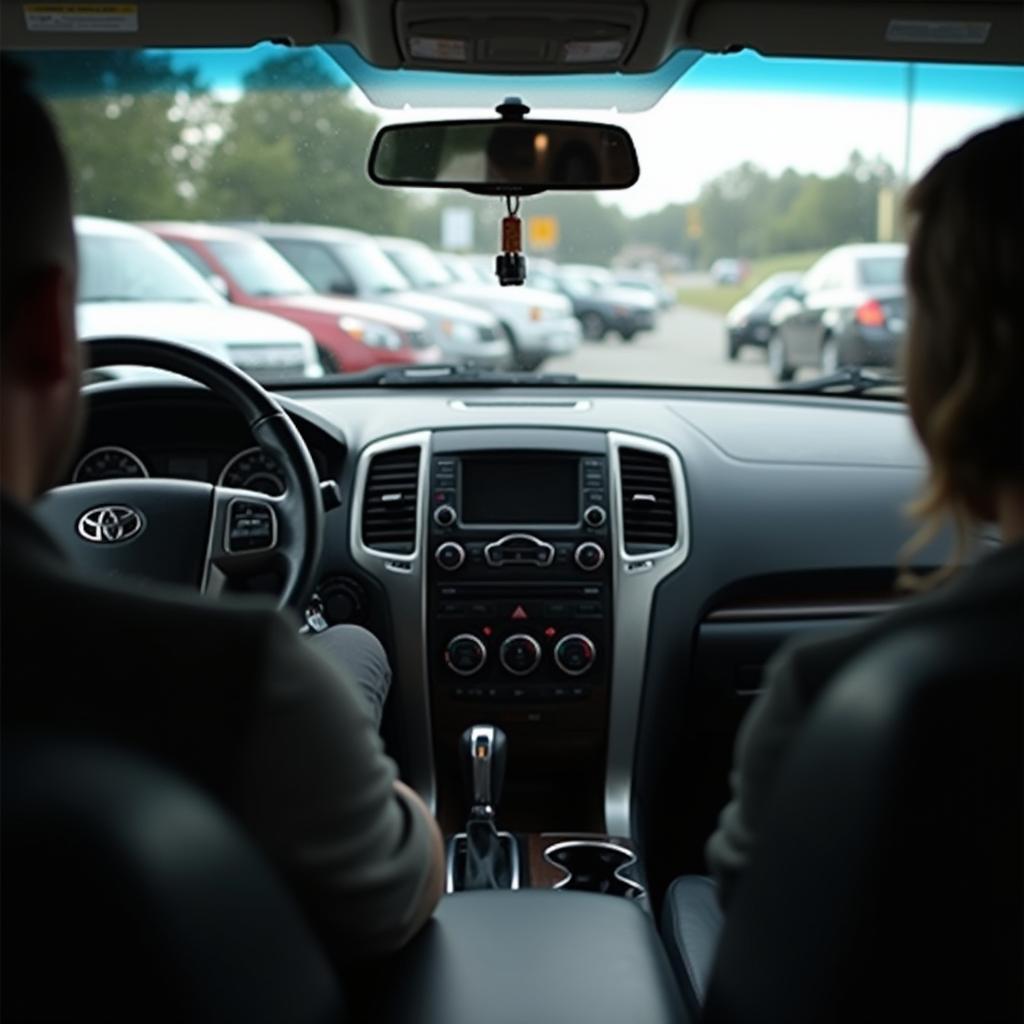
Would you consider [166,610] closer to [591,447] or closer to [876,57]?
[876,57]

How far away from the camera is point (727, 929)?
56.1 inches

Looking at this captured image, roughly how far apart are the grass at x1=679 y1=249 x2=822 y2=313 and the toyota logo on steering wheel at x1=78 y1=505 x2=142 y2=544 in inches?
352

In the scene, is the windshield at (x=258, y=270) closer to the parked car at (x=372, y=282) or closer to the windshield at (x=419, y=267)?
the parked car at (x=372, y=282)

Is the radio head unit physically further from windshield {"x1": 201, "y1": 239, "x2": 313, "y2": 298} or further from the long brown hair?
windshield {"x1": 201, "y1": 239, "x2": 313, "y2": 298}

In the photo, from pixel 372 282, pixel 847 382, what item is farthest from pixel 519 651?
pixel 372 282

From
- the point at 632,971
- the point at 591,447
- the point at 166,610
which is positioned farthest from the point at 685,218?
the point at 166,610

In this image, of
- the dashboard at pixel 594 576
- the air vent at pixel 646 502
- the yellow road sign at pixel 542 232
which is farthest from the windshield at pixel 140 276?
the air vent at pixel 646 502

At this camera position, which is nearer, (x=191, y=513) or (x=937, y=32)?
(x=937, y=32)

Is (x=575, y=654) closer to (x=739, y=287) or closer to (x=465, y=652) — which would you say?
(x=465, y=652)

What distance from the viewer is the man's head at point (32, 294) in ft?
4.18

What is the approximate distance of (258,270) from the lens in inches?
378

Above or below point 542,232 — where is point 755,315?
below

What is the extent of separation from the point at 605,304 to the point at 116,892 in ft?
39.3

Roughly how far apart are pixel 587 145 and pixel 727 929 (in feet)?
7.62
